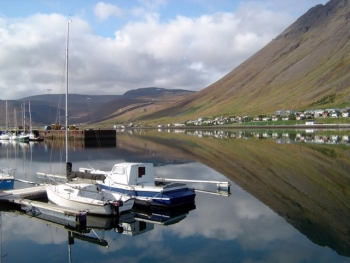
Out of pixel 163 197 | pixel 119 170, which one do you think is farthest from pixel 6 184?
pixel 163 197

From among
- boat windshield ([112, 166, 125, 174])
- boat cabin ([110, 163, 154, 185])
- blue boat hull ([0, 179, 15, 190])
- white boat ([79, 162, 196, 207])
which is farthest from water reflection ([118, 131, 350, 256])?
blue boat hull ([0, 179, 15, 190])

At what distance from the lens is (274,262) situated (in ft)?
59.7

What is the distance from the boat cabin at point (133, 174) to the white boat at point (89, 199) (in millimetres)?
2879

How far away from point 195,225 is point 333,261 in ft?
28.3

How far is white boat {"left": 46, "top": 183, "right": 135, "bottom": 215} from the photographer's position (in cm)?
2441

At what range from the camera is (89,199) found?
976 inches

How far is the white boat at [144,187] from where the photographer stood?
2770 centimetres

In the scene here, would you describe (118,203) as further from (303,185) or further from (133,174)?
(303,185)

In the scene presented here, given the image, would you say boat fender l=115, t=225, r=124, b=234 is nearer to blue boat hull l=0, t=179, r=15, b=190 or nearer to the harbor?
blue boat hull l=0, t=179, r=15, b=190

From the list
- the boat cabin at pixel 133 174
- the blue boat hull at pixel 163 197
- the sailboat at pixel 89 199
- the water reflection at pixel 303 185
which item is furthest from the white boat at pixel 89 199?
the water reflection at pixel 303 185

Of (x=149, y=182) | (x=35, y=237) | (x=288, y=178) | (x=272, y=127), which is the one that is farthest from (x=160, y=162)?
(x=272, y=127)

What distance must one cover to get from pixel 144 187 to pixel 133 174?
150cm

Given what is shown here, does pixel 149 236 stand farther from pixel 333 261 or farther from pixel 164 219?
pixel 333 261

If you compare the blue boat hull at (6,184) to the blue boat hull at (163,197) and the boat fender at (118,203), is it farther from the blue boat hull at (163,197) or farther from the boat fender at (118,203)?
the boat fender at (118,203)
